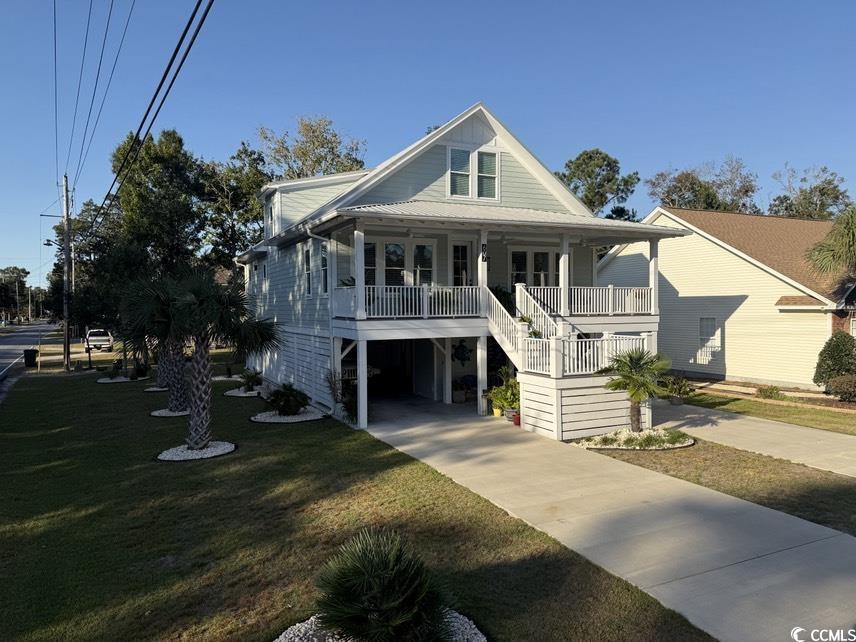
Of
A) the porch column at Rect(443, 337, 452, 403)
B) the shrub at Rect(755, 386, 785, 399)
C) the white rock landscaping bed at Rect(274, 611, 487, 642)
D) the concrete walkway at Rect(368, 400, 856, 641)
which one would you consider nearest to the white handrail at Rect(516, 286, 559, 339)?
the porch column at Rect(443, 337, 452, 403)

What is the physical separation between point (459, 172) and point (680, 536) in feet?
39.5

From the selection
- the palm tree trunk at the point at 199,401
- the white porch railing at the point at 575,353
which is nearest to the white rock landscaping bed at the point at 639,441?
the white porch railing at the point at 575,353

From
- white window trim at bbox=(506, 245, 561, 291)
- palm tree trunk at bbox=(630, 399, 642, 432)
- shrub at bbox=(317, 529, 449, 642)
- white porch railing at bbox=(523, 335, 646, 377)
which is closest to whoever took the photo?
shrub at bbox=(317, 529, 449, 642)

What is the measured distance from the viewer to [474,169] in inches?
646

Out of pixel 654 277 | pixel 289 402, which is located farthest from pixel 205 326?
pixel 654 277

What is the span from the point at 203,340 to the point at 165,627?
6725 mm

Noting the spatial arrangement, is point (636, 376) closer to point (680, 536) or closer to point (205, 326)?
point (680, 536)

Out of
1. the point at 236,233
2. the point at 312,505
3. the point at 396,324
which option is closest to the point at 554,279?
the point at 396,324

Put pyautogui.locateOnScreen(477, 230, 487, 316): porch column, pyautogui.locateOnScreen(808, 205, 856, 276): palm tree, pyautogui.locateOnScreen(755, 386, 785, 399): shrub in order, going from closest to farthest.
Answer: pyautogui.locateOnScreen(477, 230, 487, 316): porch column < pyautogui.locateOnScreen(808, 205, 856, 276): palm tree < pyautogui.locateOnScreen(755, 386, 785, 399): shrub

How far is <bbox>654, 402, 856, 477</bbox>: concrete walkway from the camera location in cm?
984

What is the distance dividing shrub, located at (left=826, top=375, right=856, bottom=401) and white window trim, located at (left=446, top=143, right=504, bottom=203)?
34.1 feet

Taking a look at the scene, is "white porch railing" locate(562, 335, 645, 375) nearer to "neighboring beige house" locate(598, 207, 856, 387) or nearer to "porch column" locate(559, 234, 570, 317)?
"porch column" locate(559, 234, 570, 317)

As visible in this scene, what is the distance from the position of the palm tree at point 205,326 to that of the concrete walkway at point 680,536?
3.96 meters

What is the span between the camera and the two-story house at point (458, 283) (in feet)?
40.2
